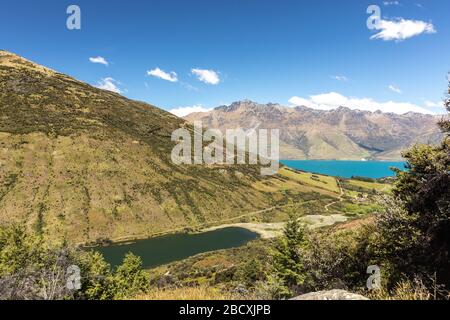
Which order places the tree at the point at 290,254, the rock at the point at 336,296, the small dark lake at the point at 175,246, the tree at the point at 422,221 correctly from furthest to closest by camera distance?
the small dark lake at the point at 175,246, the tree at the point at 290,254, the tree at the point at 422,221, the rock at the point at 336,296

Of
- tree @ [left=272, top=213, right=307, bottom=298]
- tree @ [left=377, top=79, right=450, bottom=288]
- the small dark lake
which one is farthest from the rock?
the small dark lake

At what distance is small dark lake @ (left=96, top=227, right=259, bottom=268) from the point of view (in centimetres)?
13175

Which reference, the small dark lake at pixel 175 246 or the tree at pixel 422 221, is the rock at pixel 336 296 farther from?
the small dark lake at pixel 175 246

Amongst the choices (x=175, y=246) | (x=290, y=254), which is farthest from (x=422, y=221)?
(x=175, y=246)

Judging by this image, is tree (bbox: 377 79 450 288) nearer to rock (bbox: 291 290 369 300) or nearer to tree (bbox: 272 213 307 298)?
rock (bbox: 291 290 369 300)

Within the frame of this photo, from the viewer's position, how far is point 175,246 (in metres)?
149

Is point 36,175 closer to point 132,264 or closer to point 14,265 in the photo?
point 132,264

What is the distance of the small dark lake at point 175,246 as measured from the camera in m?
132

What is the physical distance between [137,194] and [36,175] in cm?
5062

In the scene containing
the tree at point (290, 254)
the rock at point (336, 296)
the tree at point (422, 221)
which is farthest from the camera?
the tree at point (290, 254)

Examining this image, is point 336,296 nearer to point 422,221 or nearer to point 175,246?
point 422,221

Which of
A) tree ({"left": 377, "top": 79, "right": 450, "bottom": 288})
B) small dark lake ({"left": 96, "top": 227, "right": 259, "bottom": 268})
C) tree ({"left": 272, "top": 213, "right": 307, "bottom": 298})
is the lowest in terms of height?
small dark lake ({"left": 96, "top": 227, "right": 259, "bottom": 268})

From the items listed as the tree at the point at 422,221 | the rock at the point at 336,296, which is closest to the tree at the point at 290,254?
the tree at the point at 422,221
